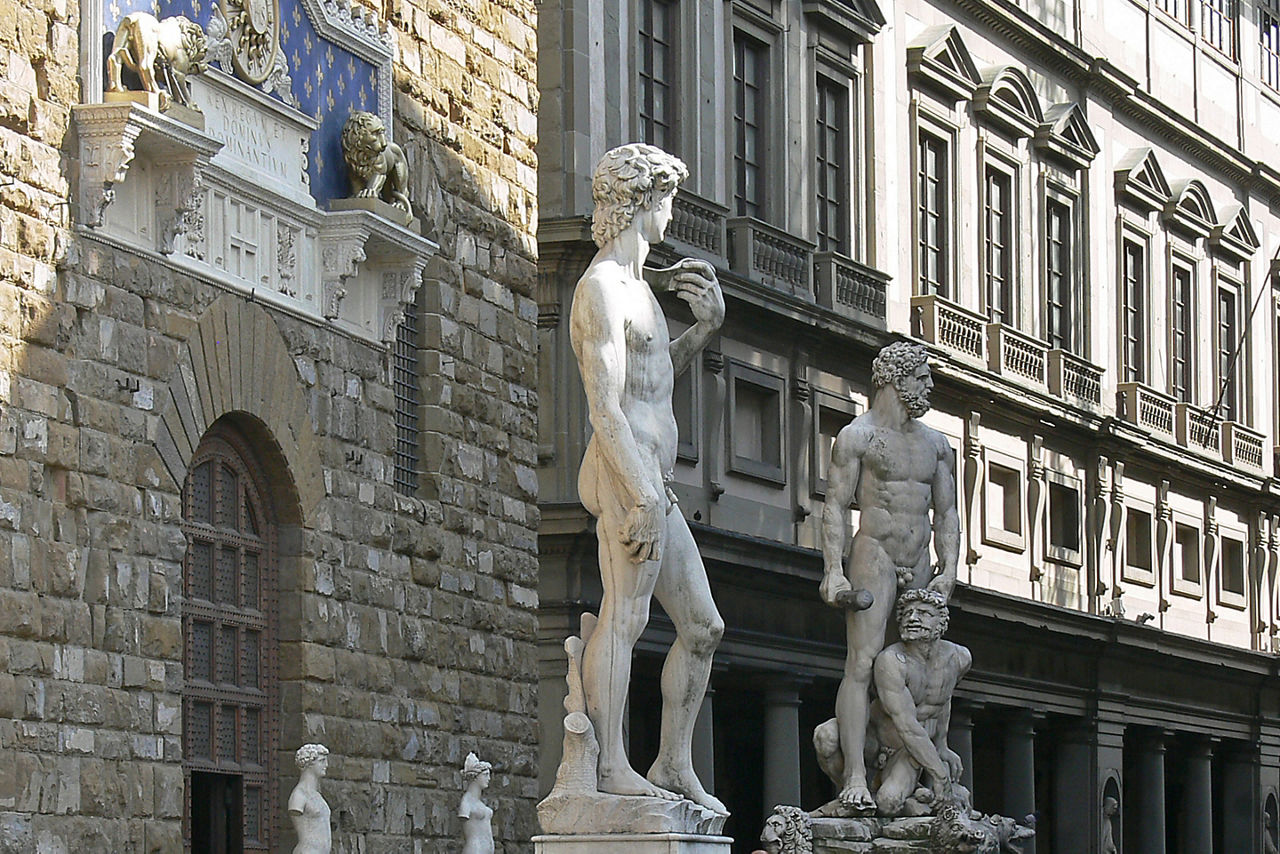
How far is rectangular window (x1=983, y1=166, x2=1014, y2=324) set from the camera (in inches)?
1526

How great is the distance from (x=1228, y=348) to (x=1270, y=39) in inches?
266

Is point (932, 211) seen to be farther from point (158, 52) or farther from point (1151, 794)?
point (158, 52)

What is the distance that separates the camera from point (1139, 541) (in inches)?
1668

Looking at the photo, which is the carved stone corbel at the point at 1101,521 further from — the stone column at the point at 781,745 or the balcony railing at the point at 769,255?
the stone column at the point at 781,745

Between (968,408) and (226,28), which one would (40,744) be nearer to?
(226,28)

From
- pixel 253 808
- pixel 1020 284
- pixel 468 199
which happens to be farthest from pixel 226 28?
pixel 1020 284

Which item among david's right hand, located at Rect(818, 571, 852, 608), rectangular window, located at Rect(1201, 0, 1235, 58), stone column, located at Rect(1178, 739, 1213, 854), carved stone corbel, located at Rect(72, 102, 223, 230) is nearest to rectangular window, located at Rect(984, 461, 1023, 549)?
stone column, located at Rect(1178, 739, 1213, 854)

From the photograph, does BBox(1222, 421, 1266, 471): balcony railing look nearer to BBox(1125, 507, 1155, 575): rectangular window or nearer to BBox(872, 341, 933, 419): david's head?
BBox(1125, 507, 1155, 575): rectangular window

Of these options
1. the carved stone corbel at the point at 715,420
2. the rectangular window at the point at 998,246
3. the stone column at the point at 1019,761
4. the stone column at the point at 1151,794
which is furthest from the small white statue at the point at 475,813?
the stone column at the point at 1151,794

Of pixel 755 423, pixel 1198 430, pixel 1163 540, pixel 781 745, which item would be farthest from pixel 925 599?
pixel 1198 430

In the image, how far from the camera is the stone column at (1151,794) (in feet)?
136

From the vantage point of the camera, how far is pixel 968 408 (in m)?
37.0

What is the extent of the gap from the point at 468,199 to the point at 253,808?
4.88 m

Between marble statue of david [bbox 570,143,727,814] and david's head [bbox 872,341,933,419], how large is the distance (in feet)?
16.5
